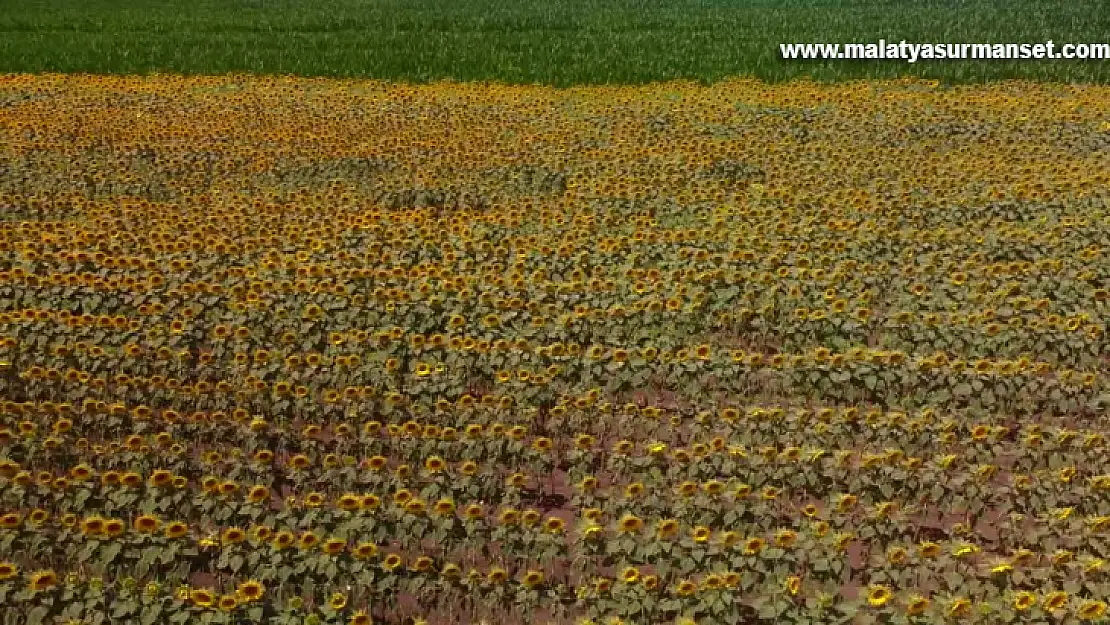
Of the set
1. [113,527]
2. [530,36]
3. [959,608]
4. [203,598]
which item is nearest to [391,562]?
[203,598]

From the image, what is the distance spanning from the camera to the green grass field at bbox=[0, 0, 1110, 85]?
55.1ft

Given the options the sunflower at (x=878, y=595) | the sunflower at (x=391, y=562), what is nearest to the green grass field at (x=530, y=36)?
the sunflower at (x=391, y=562)

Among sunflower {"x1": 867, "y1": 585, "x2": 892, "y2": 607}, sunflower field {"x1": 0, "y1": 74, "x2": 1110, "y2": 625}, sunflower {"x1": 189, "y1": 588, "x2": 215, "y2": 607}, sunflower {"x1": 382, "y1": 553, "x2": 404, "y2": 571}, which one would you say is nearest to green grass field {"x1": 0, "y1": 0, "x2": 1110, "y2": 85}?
sunflower field {"x1": 0, "y1": 74, "x2": 1110, "y2": 625}

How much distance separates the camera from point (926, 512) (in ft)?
17.1

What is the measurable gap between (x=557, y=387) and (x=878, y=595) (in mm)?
2372

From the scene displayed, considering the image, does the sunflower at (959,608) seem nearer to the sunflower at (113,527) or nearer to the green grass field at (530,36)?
the sunflower at (113,527)

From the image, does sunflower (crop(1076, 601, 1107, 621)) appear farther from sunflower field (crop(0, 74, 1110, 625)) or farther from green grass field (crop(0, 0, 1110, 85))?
green grass field (crop(0, 0, 1110, 85))

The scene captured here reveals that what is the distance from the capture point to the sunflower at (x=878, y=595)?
4.25 m

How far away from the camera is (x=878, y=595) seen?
429cm

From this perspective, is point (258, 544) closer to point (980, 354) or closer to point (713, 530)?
point (713, 530)

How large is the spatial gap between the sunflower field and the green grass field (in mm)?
6173

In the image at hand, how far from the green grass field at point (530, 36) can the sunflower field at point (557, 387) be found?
617 centimetres

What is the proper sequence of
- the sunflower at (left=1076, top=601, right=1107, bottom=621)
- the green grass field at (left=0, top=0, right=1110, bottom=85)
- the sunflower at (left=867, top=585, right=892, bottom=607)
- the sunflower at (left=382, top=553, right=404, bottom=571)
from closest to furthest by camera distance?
the sunflower at (left=1076, top=601, right=1107, bottom=621), the sunflower at (left=867, top=585, right=892, bottom=607), the sunflower at (left=382, top=553, right=404, bottom=571), the green grass field at (left=0, top=0, right=1110, bottom=85)

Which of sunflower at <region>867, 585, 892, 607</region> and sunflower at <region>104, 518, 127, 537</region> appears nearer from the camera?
sunflower at <region>867, 585, 892, 607</region>
